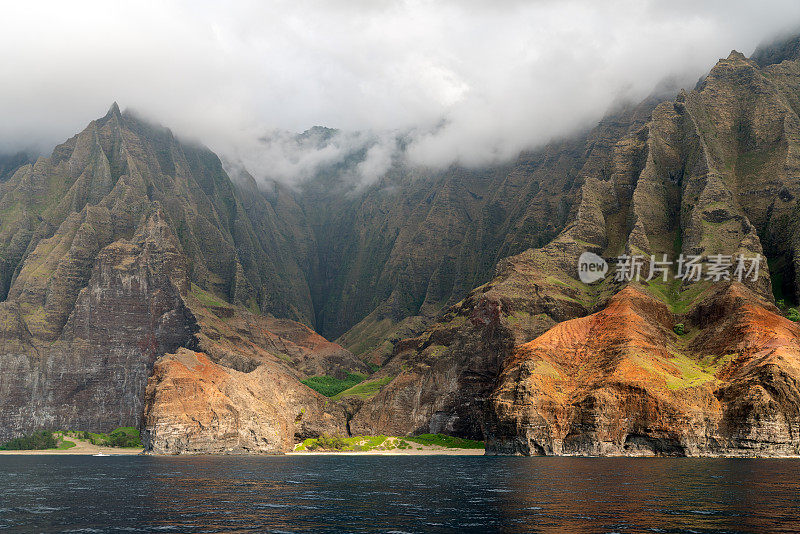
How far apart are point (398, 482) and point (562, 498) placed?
39.8m

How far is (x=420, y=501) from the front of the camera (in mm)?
93188

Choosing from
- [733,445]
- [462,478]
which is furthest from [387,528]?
[733,445]

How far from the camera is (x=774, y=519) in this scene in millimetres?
70812

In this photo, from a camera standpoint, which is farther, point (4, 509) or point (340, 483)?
point (340, 483)

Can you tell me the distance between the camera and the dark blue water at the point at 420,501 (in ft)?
233

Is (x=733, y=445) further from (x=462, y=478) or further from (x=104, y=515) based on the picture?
(x=104, y=515)

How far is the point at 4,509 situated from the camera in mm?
88000

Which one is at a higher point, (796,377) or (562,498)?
(796,377)

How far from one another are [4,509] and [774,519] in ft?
295

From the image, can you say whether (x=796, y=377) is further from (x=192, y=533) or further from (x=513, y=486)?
(x=192, y=533)

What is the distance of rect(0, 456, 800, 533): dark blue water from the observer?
233ft

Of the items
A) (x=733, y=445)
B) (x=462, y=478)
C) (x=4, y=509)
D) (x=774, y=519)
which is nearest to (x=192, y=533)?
(x=4, y=509)

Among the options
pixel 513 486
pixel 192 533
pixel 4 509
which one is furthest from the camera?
pixel 513 486

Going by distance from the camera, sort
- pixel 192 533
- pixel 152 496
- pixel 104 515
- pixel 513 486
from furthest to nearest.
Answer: pixel 513 486
pixel 152 496
pixel 104 515
pixel 192 533
